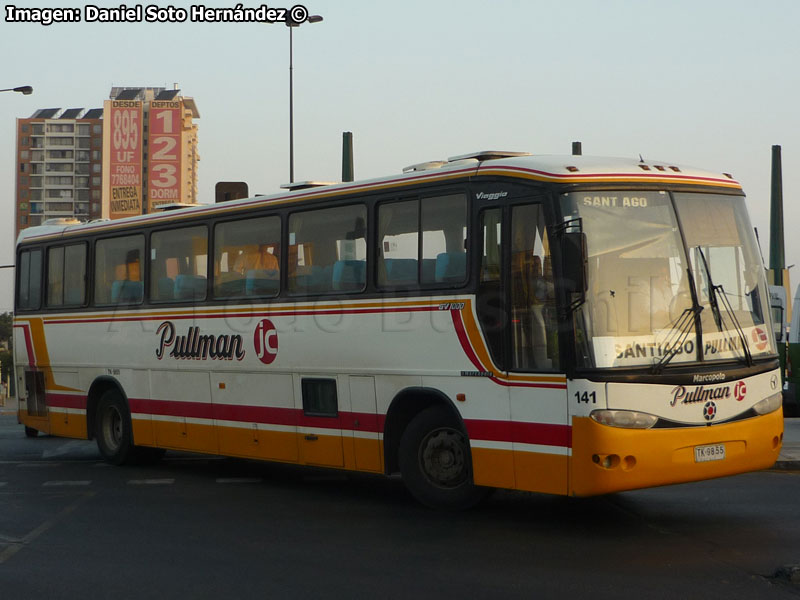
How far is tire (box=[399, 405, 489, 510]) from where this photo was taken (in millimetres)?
11078

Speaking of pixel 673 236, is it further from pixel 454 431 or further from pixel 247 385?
pixel 247 385

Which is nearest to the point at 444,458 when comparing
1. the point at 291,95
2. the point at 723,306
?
the point at 723,306

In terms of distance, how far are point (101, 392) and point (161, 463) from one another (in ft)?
4.28

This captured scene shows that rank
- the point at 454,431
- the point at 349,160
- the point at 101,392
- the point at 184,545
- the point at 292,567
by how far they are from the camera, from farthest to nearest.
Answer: the point at 349,160 → the point at 101,392 → the point at 454,431 → the point at 184,545 → the point at 292,567

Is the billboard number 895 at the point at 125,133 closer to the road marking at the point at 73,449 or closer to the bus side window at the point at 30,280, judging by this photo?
the road marking at the point at 73,449

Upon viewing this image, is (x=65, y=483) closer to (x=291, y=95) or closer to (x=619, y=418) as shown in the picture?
(x=619, y=418)

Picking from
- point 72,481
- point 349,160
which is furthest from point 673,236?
point 349,160

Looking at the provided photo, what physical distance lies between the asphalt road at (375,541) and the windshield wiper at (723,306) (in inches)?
60.2

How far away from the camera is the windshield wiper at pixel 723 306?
10180 mm

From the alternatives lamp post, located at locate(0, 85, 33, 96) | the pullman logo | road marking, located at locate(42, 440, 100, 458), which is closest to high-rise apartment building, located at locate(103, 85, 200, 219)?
lamp post, located at locate(0, 85, 33, 96)

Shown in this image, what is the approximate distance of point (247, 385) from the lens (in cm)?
1379

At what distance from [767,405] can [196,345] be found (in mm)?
7036

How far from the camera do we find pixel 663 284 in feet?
32.7

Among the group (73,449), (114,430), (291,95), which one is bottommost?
(73,449)
